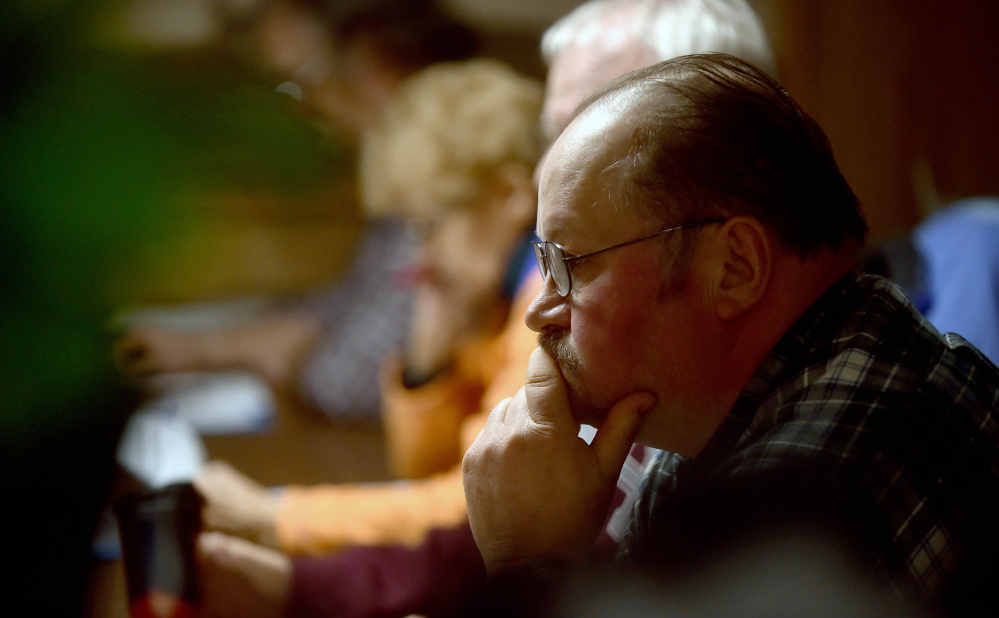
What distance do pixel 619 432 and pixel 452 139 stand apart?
0.84 metres

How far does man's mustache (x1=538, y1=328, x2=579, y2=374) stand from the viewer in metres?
0.53

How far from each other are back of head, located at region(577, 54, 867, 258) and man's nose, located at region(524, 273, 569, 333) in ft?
0.29

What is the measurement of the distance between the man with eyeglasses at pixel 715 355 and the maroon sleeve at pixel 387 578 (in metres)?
0.12

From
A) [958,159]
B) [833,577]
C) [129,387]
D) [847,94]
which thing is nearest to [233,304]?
[129,387]

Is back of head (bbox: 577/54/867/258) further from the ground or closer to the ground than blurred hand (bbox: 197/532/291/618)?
further from the ground

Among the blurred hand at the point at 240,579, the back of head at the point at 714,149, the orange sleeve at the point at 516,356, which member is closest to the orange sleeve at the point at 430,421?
the orange sleeve at the point at 516,356

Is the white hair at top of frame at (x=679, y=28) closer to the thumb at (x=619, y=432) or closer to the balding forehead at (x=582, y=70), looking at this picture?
the balding forehead at (x=582, y=70)

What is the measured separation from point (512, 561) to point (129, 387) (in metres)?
0.28

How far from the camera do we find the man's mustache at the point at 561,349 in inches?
21.0

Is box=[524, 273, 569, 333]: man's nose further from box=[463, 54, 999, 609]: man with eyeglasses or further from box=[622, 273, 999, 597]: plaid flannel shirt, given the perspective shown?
box=[622, 273, 999, 597]: plaid flannel shirt

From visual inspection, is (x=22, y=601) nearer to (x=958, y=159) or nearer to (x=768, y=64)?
(x=768, y=64)

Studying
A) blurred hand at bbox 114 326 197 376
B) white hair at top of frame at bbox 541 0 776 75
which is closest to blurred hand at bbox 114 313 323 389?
blurred hand at bbox 114 326 197 376

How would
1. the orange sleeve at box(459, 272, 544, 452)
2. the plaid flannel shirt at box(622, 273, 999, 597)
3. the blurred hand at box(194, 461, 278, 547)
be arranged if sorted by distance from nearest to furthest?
the plaid flannel shirt at box(622, 273, 999, 597) < the orange sleeve at box(459, 272, 544, 452) < the blurred hand at box(194, 461, 278, 547)

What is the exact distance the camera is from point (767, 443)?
476 mm
